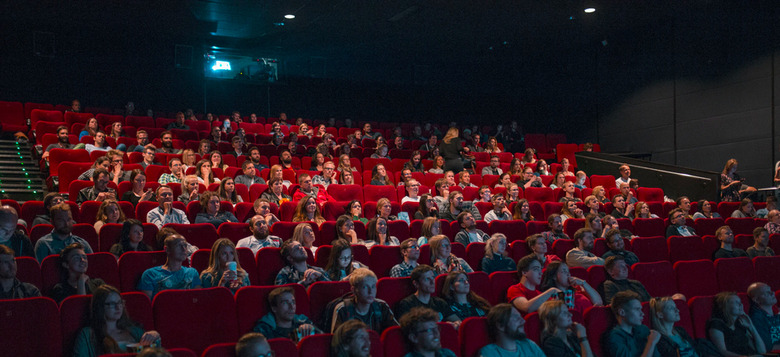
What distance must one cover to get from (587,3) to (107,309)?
5.32 meters

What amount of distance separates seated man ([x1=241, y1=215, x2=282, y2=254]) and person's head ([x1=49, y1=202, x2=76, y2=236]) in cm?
73

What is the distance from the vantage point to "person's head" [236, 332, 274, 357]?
1746 mm

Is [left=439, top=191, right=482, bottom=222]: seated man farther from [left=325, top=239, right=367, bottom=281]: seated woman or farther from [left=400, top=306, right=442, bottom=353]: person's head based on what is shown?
[left=400, top=306, right=442, bottom=353]: person's head

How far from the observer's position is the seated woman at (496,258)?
3.12 meters

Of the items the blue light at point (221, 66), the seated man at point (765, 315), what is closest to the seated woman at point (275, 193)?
the seated man at point (765, 315)

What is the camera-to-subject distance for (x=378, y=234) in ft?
10.9

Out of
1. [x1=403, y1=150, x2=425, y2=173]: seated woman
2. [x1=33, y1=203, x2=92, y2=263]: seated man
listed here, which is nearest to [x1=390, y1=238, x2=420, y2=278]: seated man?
[x1=33, y1=203, x2=92, y2=263]: seated man

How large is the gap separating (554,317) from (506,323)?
24cm

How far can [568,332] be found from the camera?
2336 mm

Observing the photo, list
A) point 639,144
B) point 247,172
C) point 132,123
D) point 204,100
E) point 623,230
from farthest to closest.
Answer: point 204,100
point 639,144
point 132,123
point 247,172
point 623,230

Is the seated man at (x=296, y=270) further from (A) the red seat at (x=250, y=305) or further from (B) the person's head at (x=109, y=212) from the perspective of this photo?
(B) the person's head at (x=109, y=212)

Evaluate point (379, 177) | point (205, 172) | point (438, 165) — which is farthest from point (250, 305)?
point (438, 165)

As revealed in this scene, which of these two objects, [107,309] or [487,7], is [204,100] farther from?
[107,309]

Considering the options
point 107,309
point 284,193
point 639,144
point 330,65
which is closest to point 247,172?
point 284,193
